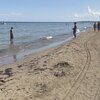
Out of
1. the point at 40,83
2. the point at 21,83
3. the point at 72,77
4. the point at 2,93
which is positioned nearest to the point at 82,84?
the point at 72,77

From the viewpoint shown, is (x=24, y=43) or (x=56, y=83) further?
(x=24, y=43)

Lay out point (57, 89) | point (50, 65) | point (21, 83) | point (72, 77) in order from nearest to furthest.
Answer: point (57, 89) → point (21, 83) → point (72, 77) → point (50, 65)

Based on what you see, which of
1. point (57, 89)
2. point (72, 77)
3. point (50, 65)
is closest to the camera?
point (57, 89)

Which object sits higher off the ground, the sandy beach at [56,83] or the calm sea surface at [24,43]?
the sandy beach at [56,83]

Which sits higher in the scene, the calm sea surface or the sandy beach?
the sandy beach

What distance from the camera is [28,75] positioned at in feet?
35.4

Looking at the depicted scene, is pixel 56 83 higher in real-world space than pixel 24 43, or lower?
higher

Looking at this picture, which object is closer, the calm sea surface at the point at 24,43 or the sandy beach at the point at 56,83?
the sandy beach at the point at 56,83

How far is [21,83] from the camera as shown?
9.54 m

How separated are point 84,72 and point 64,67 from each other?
1.04m

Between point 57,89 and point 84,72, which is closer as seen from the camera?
point 57,89

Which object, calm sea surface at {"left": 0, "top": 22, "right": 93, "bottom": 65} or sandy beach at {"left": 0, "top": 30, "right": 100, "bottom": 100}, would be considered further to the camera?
calm sea surface at {"left": 0, "top": 22, "right": 93, "bottom": 65}

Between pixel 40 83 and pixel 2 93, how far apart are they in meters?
1.54

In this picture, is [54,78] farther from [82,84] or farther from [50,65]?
[50,65]
